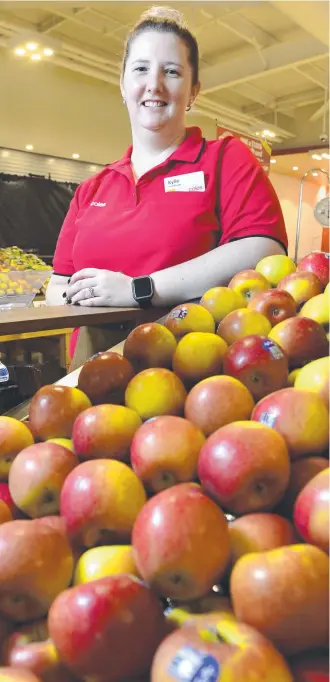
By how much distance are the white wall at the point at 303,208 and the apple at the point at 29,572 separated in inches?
582

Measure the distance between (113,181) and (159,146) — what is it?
180mm

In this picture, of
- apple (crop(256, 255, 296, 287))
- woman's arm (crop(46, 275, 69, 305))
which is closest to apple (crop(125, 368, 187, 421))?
apple (crop(256, 255, 296, 287))

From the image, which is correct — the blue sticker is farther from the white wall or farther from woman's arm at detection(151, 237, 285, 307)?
the white wall

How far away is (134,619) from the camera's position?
1.64ft

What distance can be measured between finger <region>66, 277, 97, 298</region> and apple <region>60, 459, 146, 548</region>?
78cm

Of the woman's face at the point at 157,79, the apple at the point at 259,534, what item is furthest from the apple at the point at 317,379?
the woman's face at the point at 157,79

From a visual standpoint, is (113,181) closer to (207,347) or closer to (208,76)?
(207,347)

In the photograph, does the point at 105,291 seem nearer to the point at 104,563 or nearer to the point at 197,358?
the point at 197,358

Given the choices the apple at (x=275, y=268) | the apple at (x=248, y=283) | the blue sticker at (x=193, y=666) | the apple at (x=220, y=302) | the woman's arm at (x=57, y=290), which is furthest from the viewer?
the woman's arm at (x=57, y=290)

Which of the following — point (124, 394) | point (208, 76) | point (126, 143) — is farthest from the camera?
point (126, 143)

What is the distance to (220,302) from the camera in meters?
1.26

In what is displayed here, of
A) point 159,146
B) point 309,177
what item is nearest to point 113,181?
point 159,146

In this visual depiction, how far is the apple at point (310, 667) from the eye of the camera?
0.47 m

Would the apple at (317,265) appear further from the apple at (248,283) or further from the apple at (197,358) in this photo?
the apple at (197,358)
